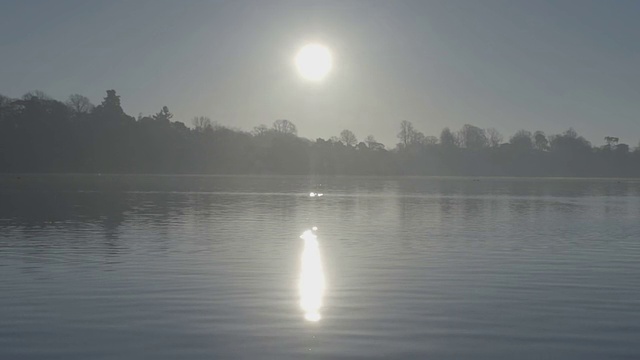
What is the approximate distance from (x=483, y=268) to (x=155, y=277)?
9532 mm

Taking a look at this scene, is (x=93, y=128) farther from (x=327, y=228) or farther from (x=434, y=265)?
(x=434, y=265)

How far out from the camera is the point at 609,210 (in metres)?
52.8

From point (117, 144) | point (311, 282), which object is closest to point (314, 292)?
point (311, 282)

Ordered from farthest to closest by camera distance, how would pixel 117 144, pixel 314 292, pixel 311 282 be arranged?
pixel 117 144 → pixel 311 282 → pixel 314 292

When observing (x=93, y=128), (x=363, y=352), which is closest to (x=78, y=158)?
(x=93, y=128)

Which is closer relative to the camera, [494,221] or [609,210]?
[494,221]

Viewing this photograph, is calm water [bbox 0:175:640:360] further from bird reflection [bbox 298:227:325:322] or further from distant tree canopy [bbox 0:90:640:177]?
distant tree canopy [bbox 0:90:640:177]

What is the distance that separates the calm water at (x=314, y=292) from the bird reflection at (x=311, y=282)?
5cm

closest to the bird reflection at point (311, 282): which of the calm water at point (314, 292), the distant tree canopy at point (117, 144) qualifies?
the calm water at point (314, 292)

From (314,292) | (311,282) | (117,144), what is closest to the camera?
(314,292)

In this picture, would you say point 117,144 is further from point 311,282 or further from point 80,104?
point 311,282

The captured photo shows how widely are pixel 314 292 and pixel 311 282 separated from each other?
153 cm

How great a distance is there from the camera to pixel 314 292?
717 inches

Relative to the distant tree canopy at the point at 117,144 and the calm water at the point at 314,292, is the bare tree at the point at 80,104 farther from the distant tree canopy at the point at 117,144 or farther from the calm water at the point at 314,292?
the calm water at the point at 314,292
